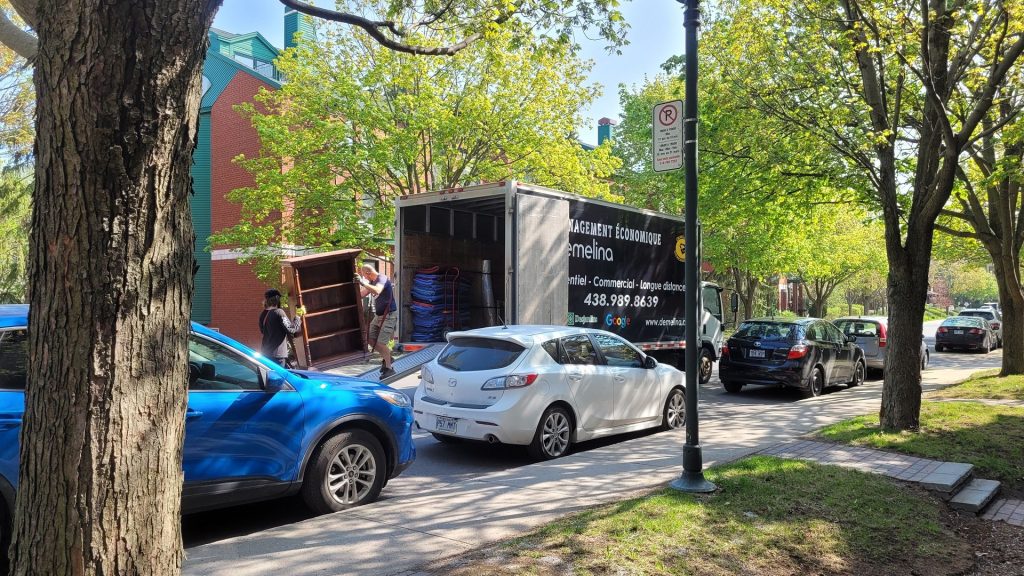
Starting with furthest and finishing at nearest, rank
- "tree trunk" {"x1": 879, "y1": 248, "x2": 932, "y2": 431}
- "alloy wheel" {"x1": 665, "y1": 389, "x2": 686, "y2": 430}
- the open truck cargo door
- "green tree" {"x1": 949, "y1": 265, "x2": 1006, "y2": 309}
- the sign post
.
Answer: "green tree" {"x1": 949, "y1": 265, "x2": 1006, "y2": 309} → the open truck cargo door → "alloy wheel" {"x1": 665, "y1": 389, "x2": 686, "y2": 430} → "tree trunk" {"x1": 879, "y1": 248, "x2": 932, "y2": 431} → the sign post

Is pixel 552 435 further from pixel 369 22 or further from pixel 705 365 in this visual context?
pixel 705 365

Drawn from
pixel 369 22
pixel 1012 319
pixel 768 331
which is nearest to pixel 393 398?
pixel 369 22

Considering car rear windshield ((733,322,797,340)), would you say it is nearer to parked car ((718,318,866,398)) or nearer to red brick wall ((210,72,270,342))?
parked car ((718,318,866,398))

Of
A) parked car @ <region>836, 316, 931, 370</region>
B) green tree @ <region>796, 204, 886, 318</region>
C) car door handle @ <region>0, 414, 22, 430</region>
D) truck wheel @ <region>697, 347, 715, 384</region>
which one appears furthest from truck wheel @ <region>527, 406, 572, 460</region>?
green tree @ <region>796, 204, 886, 318</region>

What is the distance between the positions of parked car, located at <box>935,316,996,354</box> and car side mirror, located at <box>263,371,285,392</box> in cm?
3066

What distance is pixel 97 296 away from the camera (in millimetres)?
2422

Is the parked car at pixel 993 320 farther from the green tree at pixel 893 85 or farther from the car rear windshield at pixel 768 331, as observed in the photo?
the green tree at pixel 893 85

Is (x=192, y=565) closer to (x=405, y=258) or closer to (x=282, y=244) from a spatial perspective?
(x=405, y=258)

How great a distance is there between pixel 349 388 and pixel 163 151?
3.82 metres

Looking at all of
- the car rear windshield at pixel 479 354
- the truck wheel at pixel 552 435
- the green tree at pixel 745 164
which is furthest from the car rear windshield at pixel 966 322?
the car rear windshield at pixel 479 354

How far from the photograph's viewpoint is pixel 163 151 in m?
2.56


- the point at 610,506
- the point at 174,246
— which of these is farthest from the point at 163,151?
the point at 610,506

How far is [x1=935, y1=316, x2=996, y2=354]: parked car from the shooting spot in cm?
2878

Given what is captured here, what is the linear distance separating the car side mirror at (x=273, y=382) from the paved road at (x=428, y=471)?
111 cm
